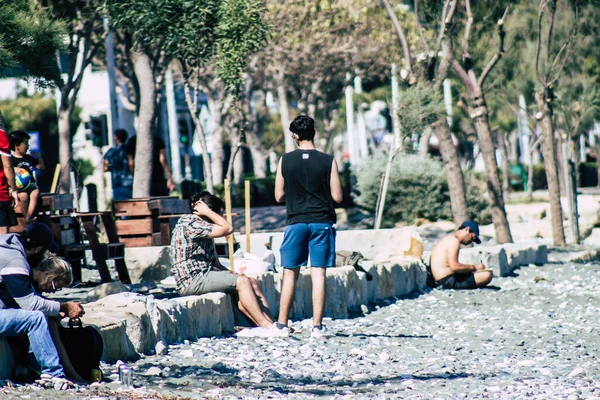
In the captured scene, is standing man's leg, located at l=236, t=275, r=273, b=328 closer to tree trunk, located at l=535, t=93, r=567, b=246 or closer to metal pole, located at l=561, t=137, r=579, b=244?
tree trunk, located at l=535, t=93, r=567, b=246

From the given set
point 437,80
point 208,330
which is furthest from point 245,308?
point 437,80

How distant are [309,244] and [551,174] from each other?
12166mm

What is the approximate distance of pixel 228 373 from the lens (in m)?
7.32

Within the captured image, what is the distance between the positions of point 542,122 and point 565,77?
979 centimetres

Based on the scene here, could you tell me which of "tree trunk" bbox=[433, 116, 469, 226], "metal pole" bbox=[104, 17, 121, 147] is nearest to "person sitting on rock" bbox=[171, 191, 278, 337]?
"tree trunk" bbox=[433, 116, 469, 226]

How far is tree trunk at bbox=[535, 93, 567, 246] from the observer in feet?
65.0

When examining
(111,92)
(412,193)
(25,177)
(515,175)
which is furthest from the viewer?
(515,175)

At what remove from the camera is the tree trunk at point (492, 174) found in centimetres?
1816

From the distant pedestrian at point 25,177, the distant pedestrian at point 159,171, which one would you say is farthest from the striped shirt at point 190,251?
the distant pedestrian at point 159,171

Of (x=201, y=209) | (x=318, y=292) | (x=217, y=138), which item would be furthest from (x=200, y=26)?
(x=217, y=138)

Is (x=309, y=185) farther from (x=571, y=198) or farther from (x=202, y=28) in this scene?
(x=571, y=198)

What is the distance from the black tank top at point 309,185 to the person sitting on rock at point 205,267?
2.12 ft

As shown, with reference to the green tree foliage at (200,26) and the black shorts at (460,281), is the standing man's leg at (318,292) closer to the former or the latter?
the black shorts at (460,281)

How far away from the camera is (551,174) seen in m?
20.2
